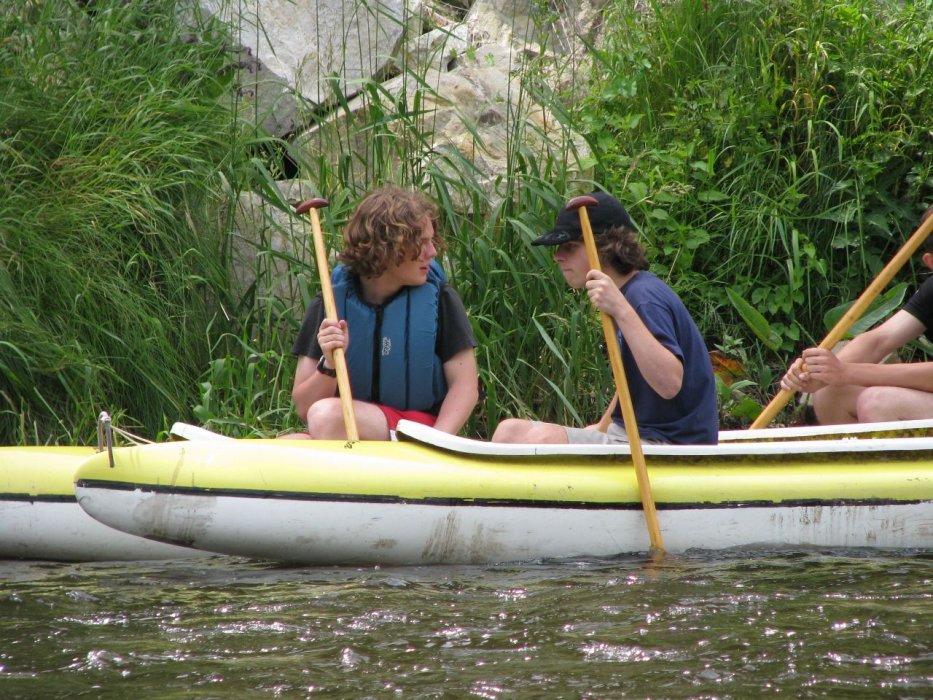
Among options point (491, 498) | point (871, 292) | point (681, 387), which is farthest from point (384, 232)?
point (871, 292)

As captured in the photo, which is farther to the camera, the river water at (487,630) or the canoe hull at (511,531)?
the canoe hull at (511,531)

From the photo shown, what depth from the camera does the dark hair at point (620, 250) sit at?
3.39m

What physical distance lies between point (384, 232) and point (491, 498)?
847mm

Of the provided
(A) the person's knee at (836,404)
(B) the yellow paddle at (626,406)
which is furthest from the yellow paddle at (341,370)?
(A) the person's knee at (836,404)

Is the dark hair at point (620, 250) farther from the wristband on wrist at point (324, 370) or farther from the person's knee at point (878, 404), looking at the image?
the person's knee at point (878, 404)

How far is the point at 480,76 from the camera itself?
235 inches

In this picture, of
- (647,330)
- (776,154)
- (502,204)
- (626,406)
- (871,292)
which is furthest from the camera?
(776,154)

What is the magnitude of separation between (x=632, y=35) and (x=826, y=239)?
1.30 metres

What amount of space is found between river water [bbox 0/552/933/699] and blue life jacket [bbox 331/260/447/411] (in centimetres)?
61

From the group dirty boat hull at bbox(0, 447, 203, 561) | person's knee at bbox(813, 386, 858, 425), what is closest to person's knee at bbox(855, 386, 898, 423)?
person's knee at bbox(813, 386, 858, 425)

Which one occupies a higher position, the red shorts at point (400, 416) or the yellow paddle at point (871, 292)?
the yellow paddle at point (871, 292)

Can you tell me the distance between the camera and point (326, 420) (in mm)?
3529

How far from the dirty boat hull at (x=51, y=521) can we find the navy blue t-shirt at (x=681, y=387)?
1.48m

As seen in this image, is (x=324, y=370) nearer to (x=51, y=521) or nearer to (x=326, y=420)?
(x=326, y=420)
